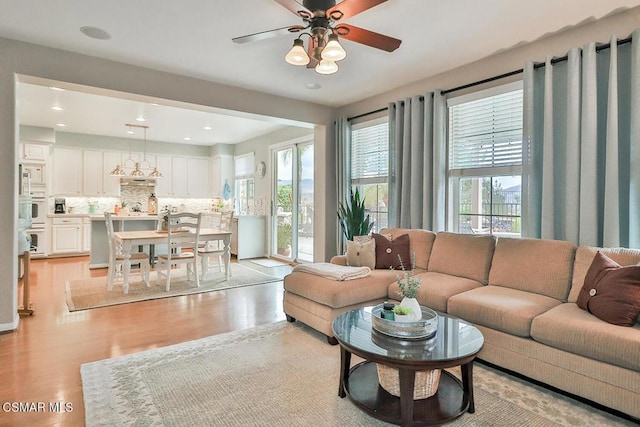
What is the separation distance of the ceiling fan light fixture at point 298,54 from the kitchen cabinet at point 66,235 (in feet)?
25.3

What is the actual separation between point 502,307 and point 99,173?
29.5ft

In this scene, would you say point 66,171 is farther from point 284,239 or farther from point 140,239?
point 284,239

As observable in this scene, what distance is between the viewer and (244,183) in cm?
916

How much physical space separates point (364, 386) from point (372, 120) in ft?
12.8

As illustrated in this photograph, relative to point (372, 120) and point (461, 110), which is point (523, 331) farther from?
point (372, 120)

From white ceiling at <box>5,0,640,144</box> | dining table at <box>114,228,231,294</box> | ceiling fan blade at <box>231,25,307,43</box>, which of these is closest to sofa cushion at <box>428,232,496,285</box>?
white ceiling at <box>5,0,640,144</box>

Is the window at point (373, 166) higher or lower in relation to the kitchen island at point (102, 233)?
higher

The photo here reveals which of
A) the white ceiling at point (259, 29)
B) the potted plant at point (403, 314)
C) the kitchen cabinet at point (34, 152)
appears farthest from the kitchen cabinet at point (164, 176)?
the potted plant at point (403, 314)

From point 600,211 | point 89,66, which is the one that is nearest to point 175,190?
point 89,66

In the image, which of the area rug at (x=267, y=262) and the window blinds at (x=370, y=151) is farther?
the area rug at (x=267, y=262)

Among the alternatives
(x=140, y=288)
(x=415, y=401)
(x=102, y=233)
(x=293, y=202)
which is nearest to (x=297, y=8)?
(x=415, y=401)

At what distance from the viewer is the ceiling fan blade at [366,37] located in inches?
95.8

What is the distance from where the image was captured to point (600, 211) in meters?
2.91

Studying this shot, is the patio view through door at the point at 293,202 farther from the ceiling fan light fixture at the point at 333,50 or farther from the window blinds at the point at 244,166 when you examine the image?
the ceiling fan light fixture at the point at 333,50
